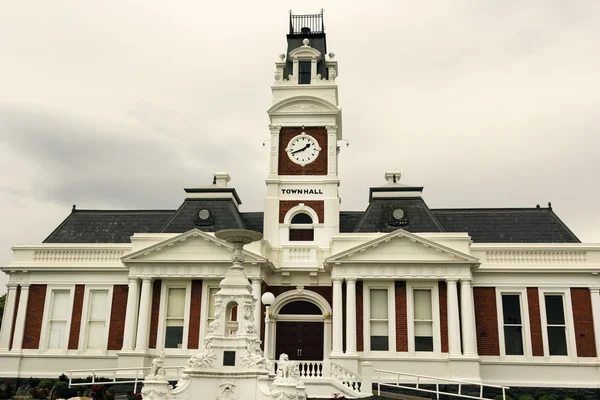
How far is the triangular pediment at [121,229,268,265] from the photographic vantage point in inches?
1071

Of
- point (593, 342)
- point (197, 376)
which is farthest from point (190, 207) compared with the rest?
point (593, 342)

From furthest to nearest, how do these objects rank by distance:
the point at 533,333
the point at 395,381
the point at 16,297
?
the point at 16,297, the point at 533,333, the point at 395,381

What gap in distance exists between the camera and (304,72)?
32.3 metres

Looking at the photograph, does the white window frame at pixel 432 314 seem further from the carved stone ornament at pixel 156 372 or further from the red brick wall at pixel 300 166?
the carved stone ornament at pixel 156 372

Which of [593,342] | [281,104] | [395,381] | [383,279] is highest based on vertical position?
[281,104]

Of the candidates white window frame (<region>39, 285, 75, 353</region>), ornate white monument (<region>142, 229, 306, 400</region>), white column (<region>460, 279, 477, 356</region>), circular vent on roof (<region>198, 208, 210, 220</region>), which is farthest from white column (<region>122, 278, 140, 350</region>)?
white column (<region>460, 279, 477, 356</region>)

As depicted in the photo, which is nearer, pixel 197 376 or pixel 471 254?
pixel 197 376

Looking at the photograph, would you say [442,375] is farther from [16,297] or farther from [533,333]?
[16,297]

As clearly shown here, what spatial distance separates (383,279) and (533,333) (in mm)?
7235

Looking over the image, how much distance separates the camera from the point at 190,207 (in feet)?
102

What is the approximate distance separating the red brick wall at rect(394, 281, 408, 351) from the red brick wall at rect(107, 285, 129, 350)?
13.0m

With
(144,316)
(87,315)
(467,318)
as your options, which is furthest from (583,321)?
(87,315)

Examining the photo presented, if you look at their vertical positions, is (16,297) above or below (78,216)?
below

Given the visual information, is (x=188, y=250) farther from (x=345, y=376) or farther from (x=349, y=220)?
(x=345, y=376)
